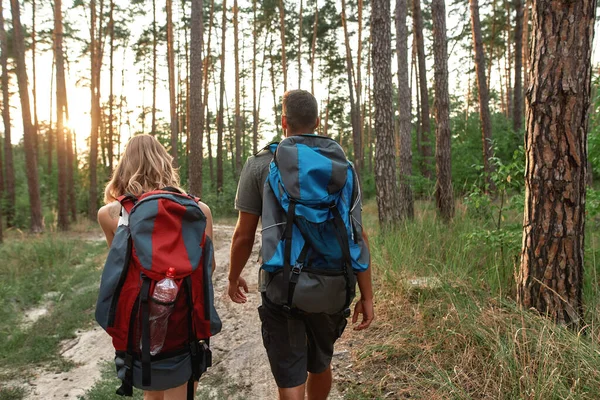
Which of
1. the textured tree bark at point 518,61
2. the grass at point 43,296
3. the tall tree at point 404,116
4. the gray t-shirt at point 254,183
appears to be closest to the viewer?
the gray t-shirt at point 254,183

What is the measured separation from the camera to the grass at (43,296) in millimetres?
5078

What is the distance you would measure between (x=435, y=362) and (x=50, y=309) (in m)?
6.49

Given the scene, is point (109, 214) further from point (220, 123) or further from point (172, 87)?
point (220, 123)

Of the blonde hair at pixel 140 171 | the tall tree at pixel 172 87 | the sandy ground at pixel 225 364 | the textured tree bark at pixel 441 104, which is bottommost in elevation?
the sandy ground at pixel 225 364

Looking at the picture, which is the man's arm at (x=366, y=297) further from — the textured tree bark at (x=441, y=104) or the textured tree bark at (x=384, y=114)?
the textured tree bark at (x=441, y=104)

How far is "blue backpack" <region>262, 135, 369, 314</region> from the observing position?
2031 millimetres

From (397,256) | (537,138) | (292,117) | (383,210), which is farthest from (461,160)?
(292,117)

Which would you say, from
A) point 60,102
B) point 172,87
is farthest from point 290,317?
point 172,87

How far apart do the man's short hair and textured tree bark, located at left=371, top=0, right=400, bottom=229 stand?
5139mm

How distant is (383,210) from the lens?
7473mm

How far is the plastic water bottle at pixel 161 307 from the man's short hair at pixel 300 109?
3.40ft

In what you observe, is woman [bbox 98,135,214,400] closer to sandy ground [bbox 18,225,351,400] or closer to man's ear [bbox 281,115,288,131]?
man's ear [bbox 281,115,288,131]

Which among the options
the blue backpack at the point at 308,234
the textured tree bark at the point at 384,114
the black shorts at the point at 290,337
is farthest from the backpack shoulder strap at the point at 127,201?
the textured tree bark at the point at 384,114

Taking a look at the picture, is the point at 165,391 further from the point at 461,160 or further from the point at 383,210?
the point at 461,160
